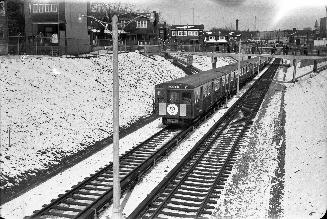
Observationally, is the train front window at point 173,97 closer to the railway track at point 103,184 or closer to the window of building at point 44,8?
the railway track at point 103,184

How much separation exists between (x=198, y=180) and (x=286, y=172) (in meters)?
3.91

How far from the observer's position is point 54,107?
963 inches

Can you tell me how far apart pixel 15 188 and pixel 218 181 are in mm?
7757

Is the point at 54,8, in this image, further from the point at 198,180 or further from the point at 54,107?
the point at 198,180

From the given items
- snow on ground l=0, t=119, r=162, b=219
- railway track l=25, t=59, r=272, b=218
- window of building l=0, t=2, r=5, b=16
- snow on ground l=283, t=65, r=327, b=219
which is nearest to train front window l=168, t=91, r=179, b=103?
railway track l=25, t=59, r=272, b=218

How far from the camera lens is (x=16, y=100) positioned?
2269cm

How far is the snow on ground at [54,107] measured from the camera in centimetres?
1800

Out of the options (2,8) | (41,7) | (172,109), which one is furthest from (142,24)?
(172,109)

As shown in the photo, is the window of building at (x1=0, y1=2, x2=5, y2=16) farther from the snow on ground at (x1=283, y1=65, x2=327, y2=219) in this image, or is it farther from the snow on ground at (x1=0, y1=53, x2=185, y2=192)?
the snow on ground at (x1=283, y1=65, x2=327, y2=219)

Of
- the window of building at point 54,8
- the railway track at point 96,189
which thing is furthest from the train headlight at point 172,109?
the window of building at point 54,8

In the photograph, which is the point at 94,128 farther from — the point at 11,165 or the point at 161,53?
the point at 161,53

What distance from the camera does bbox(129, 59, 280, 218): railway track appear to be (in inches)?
496

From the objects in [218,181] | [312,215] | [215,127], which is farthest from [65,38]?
[312,215]

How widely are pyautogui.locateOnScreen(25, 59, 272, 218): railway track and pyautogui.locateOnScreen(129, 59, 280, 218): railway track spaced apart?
1430 millimetres
